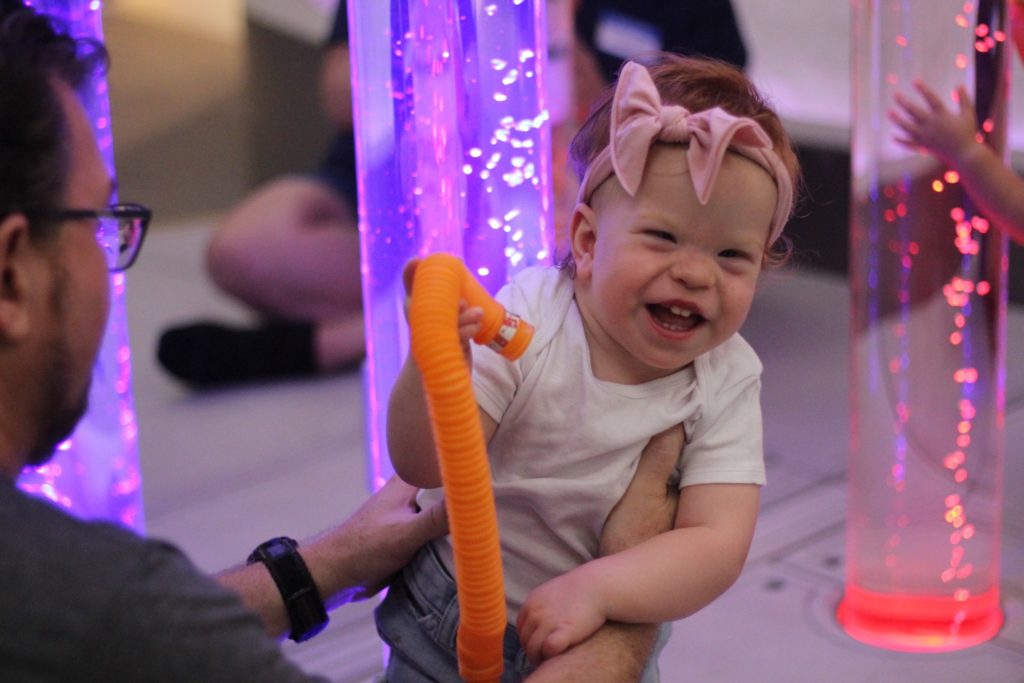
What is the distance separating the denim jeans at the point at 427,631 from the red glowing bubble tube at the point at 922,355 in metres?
0.67

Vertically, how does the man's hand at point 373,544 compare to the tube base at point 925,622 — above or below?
above

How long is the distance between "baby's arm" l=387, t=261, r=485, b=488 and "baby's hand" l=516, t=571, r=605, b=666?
111 millimetres

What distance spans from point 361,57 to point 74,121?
0.30 metres

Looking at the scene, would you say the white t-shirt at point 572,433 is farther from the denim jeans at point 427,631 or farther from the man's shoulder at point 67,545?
the man's shoulder at point 67,545

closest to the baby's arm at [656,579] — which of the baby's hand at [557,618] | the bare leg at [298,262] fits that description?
the baby's hand at [557,618]

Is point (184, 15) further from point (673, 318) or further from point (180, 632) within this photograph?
point (180, 632)

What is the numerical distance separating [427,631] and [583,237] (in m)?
0.31

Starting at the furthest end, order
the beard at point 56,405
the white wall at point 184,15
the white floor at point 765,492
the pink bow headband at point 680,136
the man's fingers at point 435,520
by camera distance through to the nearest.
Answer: the white wall at point 184,15 < the white floor at point 765,492 < the man's fingers at point 435,520 < the pink bow headband at point 680,136 < the beard at point 56,405

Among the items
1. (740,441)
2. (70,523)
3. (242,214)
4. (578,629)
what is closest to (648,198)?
(740,441)

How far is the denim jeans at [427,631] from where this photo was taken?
0.96 metres

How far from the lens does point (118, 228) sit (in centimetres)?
82

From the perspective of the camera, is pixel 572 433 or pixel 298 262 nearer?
pixel 572 433

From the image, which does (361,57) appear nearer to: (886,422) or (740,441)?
(740,441)

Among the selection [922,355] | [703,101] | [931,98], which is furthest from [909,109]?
[703,101]
